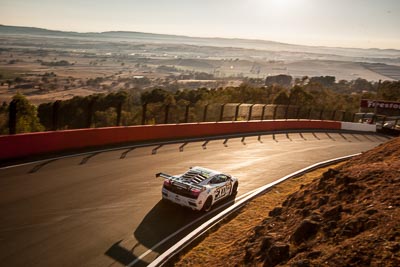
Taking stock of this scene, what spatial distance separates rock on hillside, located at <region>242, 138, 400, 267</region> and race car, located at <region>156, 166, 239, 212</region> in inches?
103

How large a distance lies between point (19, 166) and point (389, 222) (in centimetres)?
1243

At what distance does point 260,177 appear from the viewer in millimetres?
15703

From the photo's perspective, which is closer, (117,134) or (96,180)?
(96,180)

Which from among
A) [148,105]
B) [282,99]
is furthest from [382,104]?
[148,105]

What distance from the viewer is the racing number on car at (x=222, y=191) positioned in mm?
11961

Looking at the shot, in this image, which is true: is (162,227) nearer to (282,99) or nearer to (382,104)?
(382,104)

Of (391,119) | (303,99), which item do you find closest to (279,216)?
(391,119)

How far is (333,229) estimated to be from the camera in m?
6.49

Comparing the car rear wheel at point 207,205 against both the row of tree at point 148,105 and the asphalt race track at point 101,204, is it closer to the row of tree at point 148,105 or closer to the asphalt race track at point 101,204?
the asphalt race track at point 101,204

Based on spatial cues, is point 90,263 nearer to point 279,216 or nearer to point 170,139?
point 279,216

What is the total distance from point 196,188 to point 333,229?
17.2 feet

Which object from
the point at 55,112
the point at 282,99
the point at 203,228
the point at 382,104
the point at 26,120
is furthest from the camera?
the point at 282,99

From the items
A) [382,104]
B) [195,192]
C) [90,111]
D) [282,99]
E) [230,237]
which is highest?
[90,111]

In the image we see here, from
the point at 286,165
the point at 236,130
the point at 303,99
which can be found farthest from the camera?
the point at 303,99
